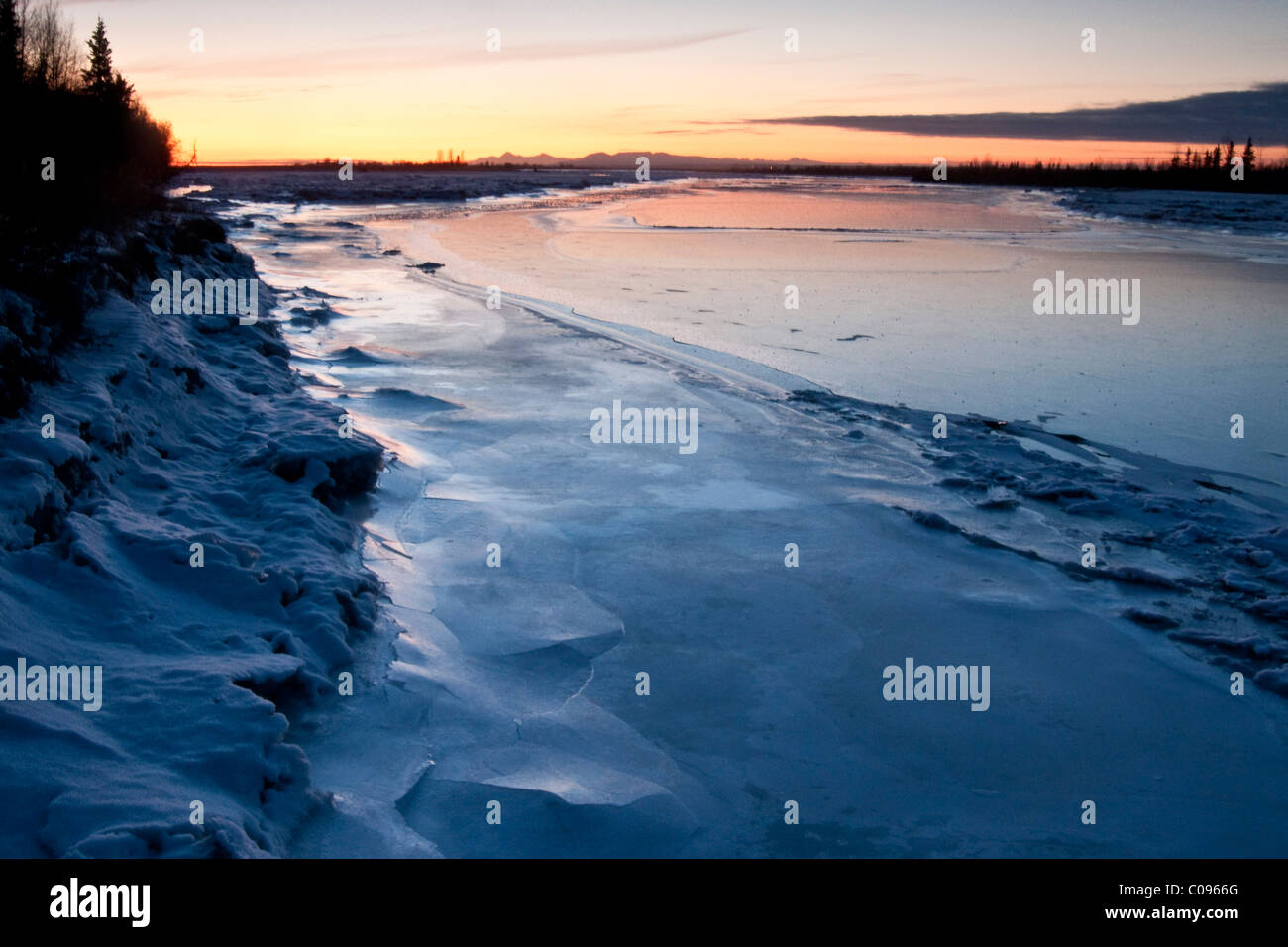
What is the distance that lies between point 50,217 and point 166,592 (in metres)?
6.30

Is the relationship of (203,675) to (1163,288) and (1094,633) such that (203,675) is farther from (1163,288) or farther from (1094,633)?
(1163,288)

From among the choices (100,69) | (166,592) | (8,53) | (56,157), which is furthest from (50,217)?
(100,69)

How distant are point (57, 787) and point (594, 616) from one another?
285 centimetres

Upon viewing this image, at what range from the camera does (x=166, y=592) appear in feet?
15.4

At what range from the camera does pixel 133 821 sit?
3.01 meters

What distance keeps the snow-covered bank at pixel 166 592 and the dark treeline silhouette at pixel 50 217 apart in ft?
0.61

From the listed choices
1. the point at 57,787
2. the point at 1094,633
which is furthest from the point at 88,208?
the point at 1094,633

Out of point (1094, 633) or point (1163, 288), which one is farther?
point (1163, 288)

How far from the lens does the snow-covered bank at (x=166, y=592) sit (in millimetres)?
3176

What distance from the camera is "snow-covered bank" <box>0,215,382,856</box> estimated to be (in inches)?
125

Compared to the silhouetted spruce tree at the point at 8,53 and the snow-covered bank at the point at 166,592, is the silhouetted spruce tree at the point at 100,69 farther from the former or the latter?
the snow-covered bank at the point at 166,592
